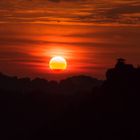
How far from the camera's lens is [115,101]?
450 ft

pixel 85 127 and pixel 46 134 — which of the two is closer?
pixel 85 127

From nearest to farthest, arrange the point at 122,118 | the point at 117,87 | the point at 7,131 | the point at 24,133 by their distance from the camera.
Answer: the point at 122,118 → the point at 117,87 → the point at 24,133 → the point at 7,131

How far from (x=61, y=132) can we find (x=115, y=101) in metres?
11.0

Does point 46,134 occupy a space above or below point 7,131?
below

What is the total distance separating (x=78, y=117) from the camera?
143000mm

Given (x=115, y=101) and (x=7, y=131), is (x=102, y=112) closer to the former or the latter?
(x=115, y=101)

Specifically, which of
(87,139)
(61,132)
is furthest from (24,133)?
(87,139)

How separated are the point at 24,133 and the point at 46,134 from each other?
2724 cm

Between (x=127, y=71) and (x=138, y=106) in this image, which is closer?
(x=138, y=106)

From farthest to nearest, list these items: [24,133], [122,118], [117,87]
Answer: [24,133]
[117,87]
[122,118]

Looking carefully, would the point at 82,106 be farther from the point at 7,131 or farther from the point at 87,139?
the point at 7,131

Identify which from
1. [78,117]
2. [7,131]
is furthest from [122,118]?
[7,131]

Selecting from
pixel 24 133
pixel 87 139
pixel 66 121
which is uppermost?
pixel 24 133

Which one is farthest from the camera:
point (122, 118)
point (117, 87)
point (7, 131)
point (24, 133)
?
point (7, 131)
